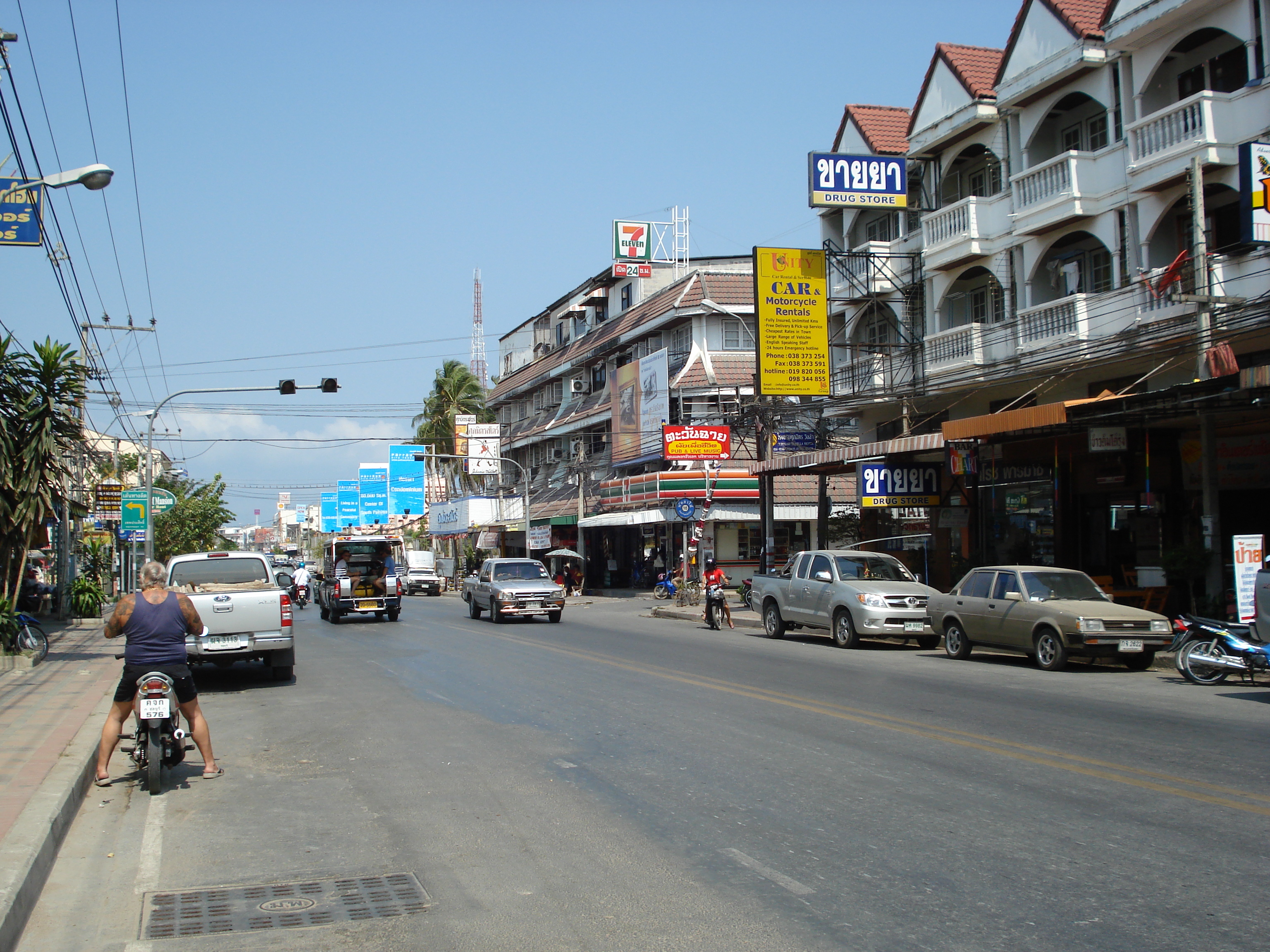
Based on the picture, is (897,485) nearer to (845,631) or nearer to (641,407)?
(845,631)

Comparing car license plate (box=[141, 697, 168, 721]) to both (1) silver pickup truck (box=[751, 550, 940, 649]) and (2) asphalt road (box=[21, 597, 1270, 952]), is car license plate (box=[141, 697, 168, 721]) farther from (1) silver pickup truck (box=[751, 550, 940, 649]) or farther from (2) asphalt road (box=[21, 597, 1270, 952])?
(1) silver pickup truck (box=[751, 550, 940, 649])

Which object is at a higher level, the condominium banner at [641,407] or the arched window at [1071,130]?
the arched window at [1071,130]

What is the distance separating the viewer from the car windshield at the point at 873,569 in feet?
73.4

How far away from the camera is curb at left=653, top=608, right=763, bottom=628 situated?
95.1 feet

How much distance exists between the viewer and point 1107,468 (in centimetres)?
2461

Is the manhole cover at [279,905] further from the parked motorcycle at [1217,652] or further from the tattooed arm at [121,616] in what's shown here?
the parked motorcycle at [1217,652]

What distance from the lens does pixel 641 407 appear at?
48.5 m

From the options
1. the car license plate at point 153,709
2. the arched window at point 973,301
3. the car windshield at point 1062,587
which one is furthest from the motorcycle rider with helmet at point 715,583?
the car license plate at point 153,709

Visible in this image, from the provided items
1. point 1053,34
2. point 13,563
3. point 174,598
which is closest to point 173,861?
point 174,598

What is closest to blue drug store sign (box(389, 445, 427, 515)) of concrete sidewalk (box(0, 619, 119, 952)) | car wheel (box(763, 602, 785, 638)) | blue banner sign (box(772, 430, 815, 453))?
blue banner sign (box(772, 430, 815, 453))

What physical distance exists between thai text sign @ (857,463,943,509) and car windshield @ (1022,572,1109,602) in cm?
899

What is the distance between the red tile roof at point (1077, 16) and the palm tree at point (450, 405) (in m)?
55.3

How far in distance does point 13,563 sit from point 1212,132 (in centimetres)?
2247

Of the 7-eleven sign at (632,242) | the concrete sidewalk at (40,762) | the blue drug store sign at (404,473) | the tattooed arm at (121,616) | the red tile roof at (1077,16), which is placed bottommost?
the concrete sidewalk at (40,762)
